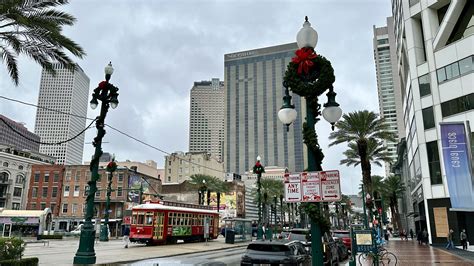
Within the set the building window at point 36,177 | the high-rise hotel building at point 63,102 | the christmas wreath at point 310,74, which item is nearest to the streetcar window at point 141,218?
the christmas wreath at point 310,74

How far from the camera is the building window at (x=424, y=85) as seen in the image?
36.8m

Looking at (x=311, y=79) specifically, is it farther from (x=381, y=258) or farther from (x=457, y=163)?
(x=457, y=163)

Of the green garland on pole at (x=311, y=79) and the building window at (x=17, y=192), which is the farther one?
the building window at (x=17, y=192)

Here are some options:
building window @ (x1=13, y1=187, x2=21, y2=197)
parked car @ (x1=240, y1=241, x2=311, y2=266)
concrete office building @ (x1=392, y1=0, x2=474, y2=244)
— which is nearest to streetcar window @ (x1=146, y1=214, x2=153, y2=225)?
parked car @ (x1=240, y1=241, x2=311, y2=266)

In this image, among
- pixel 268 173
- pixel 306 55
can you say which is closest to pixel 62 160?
pixel 268 173

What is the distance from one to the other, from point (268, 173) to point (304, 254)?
16260 cm

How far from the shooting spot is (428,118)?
36.4 meters

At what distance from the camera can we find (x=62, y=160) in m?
197

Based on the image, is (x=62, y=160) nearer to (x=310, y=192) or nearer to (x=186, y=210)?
(x=186, y=210)

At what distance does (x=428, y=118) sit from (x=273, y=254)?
3137 centimetres

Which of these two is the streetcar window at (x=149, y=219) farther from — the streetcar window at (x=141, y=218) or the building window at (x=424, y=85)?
the building window at (x=424, y=85)

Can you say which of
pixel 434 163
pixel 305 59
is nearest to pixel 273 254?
pixel 305 59

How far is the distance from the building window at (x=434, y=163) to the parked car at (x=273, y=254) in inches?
1123

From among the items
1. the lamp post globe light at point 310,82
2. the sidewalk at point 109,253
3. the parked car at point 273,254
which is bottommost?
the sidewalk at point 109,253
